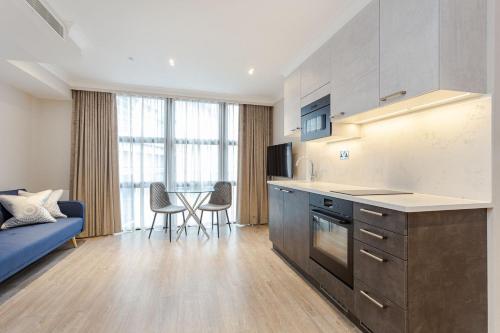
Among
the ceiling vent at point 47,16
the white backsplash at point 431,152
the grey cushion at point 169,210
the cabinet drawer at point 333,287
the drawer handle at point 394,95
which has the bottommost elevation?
the cabinet drawer at point 333,287

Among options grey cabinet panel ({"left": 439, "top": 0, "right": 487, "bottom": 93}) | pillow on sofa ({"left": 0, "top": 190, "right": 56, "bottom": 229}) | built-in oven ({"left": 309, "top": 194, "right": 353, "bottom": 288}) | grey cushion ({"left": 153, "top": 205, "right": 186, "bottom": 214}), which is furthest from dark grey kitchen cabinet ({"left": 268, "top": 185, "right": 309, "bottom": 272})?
pillow on sofa ({"left": 0, "top": 190, "right": 56, "bottom": 229})

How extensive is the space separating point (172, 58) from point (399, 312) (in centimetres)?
337

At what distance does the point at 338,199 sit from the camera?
194cm

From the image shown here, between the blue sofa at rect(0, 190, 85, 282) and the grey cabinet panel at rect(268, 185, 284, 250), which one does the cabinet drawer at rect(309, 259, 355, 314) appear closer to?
the grey cabinet panel at rect(268, 185, 284, 250)

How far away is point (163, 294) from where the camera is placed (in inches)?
88.3

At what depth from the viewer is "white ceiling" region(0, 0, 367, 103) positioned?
2084 millimetres

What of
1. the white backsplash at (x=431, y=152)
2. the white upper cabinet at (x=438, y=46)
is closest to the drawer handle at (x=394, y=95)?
the white upper cabinet at (x=438, y=46)

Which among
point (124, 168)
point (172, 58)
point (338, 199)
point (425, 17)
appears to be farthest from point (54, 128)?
point (425, 17)

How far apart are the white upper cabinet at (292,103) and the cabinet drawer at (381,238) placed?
67.9 inches

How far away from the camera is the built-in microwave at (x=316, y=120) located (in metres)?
2.47

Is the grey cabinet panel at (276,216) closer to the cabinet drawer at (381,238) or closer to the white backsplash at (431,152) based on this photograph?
the white backsplash at (431,152)

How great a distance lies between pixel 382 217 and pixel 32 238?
3260 millimetres

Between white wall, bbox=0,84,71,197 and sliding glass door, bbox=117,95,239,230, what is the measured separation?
0.87 m

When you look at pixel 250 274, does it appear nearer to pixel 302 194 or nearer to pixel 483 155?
pixel 302 194
